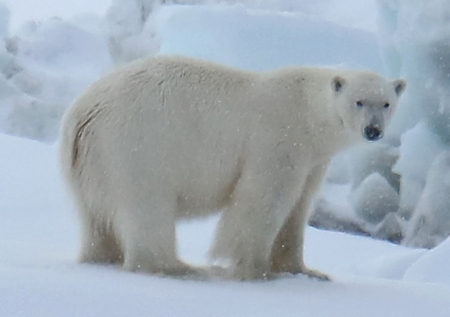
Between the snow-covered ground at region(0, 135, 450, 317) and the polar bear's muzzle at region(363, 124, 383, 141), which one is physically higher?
the polar bear's muzzle at region(363, 124, 383, 141)

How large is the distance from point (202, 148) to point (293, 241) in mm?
665

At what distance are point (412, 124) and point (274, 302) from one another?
7.28m

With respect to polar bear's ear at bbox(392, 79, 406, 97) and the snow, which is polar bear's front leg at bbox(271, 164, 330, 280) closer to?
polar bear's ear at bbox(392, 79, 406, 97)

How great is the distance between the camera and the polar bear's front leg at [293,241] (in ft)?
10.8

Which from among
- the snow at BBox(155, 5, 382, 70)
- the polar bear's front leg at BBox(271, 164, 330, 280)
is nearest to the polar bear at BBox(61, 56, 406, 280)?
the polar bear's front leg at BBox(271, 164, 330, 280)

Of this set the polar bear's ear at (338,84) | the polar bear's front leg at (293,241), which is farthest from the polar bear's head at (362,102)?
the polar bear's front leg at (293,241)

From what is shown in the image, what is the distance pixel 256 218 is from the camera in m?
3.01

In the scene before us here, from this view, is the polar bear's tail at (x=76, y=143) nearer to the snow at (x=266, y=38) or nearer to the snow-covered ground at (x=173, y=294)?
the snow-covered ground at (x=173, y=294)

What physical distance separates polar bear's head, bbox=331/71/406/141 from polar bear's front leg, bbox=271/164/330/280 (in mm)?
332

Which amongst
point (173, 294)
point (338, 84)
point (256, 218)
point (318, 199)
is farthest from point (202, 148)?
point (318, 199)

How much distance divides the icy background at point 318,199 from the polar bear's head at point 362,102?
0.28 metres

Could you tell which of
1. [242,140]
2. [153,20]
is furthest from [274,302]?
[153,20]

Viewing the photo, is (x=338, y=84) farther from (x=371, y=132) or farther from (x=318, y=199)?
(x=318, y=199)

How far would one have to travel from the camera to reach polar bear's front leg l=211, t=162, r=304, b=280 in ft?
9.87
